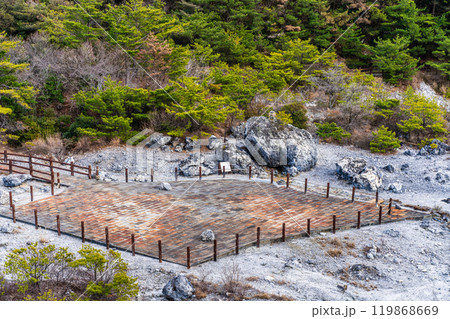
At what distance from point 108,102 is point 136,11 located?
705cm

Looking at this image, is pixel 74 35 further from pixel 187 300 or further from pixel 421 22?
pixel 421 22

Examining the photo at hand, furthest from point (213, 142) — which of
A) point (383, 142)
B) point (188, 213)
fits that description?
point (188, 213)

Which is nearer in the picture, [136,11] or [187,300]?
[187,300]

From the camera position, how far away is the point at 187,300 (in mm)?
7902

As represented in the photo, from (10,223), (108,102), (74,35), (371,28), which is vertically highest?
(371,28)

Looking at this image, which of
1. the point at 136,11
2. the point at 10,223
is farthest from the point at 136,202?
the point at 136,11

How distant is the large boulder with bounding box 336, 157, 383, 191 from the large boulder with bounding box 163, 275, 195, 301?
34.4 feet

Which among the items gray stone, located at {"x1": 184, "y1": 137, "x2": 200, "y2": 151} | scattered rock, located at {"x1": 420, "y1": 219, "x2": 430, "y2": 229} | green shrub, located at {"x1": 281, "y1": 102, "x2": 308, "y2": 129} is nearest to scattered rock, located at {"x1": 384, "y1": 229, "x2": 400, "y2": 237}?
scattered rock, located at {"x1": 420, "y1": 219, "x2": 430, "y2": 229}

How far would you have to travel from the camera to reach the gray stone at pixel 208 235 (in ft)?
35.2

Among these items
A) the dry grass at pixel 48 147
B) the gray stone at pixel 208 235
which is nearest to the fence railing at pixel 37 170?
the dry grass at pixel 48 147

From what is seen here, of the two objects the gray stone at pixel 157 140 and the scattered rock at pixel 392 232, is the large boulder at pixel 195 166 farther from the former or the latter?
the scattered rock at pixel 392 232

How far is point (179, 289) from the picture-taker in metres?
8.00

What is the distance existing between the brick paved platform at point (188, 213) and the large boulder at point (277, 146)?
2.99m

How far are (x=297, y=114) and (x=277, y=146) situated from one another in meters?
6.95
